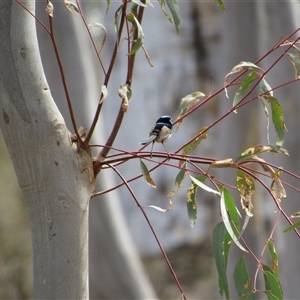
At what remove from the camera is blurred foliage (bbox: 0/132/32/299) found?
11.2 ft

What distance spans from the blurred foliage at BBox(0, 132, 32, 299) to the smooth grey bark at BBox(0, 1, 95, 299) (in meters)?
2.90

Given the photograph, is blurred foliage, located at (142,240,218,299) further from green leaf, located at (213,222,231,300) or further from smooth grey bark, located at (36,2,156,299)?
green leaf, located at (213,222,231,300)

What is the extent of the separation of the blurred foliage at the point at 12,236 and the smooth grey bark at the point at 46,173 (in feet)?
9.50

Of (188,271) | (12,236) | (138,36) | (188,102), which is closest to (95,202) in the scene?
(12,236)

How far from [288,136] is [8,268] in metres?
2.15

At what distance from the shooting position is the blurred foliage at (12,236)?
3.42 meters

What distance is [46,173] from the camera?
Result: 621mm

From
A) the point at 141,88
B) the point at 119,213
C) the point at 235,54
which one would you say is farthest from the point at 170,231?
the point at 235,54

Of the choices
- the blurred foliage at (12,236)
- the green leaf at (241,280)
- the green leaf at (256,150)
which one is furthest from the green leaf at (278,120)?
the blurred foliage at (12,236)

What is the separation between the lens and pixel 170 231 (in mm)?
4230

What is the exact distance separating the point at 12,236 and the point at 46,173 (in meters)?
3.04

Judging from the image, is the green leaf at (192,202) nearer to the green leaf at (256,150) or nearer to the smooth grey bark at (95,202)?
the green leaf at (256,150)

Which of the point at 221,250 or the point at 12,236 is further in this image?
the point at 12,236

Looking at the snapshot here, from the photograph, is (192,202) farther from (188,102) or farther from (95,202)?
(95,202)
